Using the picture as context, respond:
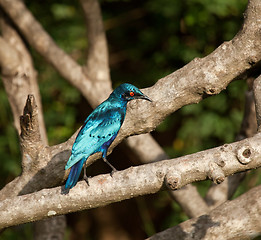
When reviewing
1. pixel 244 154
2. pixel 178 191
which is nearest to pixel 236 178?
pixel 178 191

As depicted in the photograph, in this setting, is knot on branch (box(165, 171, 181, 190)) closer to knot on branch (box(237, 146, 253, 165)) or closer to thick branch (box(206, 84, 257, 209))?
knot on branch (box(237, 146, 253, 165))

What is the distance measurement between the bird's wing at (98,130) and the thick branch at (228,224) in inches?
42.0

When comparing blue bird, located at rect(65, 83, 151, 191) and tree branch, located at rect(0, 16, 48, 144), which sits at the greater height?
tree branch, located at rect(0, 16, 48, 144)

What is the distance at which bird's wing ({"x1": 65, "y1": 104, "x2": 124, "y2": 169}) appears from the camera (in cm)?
367

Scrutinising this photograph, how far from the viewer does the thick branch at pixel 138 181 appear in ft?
10.1

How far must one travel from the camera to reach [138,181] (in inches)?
127

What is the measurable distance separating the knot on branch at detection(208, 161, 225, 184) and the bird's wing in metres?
0.97

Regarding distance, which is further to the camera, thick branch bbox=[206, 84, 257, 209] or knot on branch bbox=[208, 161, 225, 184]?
thick branch bbox=[206, 84, 257, 209]

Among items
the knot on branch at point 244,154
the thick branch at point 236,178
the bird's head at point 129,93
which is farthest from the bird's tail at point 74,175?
the thick branch at point 236,178

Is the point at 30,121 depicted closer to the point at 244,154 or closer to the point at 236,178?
the point at 244,154

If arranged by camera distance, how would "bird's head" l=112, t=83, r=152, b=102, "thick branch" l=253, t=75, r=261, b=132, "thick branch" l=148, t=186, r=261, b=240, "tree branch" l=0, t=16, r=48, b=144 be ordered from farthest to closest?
"tree branch" l=0, t=16, r=48, b=144
"thick branch" l=148, t=186, r=261, b=240
"bird's head" l=112, t=83, r=152, b=102
"thick branch" l=253, t=75, r=261, b=132

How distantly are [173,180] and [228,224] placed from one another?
1332 millimetres

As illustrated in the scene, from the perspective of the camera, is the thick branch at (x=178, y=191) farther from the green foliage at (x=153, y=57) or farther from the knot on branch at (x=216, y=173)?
the knot on branch at (x=216, y=173)

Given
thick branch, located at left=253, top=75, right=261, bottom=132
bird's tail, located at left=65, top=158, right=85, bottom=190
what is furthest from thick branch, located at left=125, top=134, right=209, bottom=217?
bird's tail, located at left=65, top=158, right=85, bottom=190
